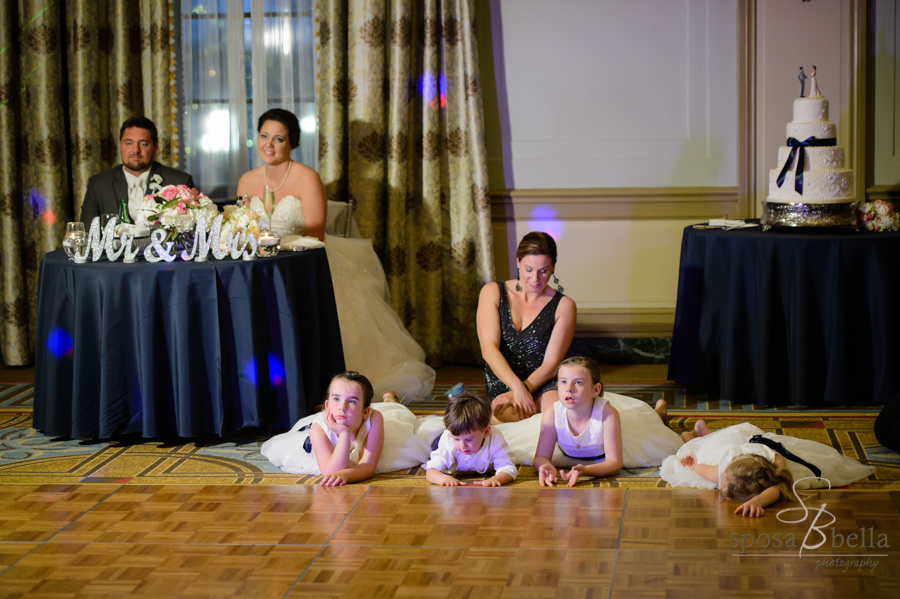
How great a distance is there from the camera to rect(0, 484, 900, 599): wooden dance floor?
2307 millimetres

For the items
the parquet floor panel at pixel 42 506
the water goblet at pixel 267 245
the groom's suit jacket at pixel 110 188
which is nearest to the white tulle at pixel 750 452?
the water goblet at pixel 267 245

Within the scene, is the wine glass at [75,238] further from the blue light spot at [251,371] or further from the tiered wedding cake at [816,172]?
the tiered wedding cake at [816,172]

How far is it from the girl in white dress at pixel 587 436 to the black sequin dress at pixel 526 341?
1.66 ft

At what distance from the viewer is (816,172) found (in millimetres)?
4078

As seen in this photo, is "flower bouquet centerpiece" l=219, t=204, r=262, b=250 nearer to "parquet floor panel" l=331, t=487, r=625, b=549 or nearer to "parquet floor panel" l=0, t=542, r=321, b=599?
"parquet floor panel" l=331, t=487, r=625, b=549

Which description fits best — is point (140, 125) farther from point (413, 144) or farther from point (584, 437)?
point (584, 437)

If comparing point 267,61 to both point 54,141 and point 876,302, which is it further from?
point 876,302

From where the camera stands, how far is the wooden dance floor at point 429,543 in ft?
7.57

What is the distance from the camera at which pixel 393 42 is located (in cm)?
507

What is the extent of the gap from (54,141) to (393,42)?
2100mm

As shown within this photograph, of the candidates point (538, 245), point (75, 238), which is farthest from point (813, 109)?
point (75, 238)

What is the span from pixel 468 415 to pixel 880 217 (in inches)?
90.4

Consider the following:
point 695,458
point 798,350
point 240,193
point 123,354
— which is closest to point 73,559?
point 123,354

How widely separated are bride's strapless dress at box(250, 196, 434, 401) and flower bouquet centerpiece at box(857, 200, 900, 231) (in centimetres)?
225
